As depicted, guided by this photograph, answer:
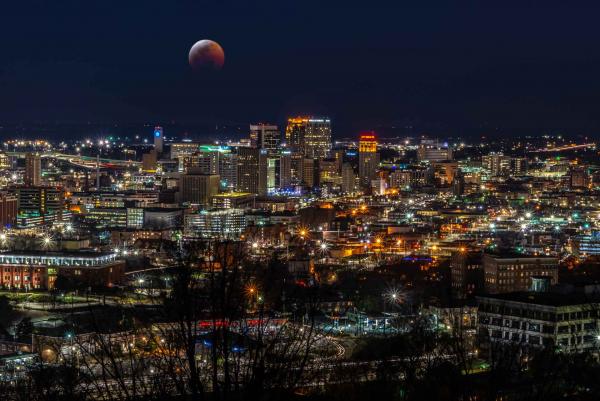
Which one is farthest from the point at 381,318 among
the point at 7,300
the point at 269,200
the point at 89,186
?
the point at 89,186

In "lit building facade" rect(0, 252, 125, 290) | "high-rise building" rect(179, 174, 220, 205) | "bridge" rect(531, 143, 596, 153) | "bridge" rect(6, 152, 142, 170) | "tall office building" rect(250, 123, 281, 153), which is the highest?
"tall office building" rect(250, 123, 281, 153)

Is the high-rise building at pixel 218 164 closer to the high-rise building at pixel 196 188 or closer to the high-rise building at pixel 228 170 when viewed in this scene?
the high-rise building at pixel 228 170

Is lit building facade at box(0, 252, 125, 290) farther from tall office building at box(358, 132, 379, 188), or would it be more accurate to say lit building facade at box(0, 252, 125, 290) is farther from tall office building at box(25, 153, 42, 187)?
tall office building at box(358, 132, 379, 188)

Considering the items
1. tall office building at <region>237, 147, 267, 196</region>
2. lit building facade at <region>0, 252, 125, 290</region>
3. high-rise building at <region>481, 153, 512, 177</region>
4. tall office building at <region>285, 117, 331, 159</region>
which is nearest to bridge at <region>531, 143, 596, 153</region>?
high-rise building at <region>481, 153, 512, 177</region>

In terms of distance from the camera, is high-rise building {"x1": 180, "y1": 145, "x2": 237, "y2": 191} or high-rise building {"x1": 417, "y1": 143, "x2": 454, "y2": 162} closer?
high-rise building {"x1": 180, "y1": 145, "x2": 237, "y2": 191}

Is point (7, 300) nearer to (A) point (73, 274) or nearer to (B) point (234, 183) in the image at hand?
(A) point (73, 274)

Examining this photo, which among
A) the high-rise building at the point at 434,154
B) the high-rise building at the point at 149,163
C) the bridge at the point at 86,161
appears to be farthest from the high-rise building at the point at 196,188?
the high-rise building at the point at 434,154
